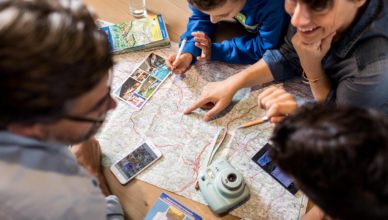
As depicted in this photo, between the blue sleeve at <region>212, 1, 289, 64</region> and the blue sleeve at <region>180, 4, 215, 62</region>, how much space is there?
0.06 meters

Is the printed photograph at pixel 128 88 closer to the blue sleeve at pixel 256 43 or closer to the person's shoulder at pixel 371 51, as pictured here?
the blue sleeve at pixel 256 43

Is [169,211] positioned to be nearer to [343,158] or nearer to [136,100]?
[136,100]

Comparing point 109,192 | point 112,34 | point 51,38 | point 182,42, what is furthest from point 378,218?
point 112,34

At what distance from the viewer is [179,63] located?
1.10 metres

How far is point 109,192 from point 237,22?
2.16 feet

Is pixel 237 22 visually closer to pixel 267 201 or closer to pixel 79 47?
pixel 267 201

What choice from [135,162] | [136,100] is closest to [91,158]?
[135,162]

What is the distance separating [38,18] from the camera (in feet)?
1.65

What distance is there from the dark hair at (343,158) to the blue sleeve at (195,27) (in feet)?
2.01

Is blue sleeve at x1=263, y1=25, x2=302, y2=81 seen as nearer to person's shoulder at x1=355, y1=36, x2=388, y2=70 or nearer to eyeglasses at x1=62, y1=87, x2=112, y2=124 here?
person's shoulder at x1=355, y1=36, x2=388, y2=70

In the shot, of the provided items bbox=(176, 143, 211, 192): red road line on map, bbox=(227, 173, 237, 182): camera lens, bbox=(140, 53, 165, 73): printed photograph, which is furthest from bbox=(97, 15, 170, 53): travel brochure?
bbox=(227, 173, 237, 182): camera lens

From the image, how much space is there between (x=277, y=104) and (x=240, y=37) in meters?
0.36

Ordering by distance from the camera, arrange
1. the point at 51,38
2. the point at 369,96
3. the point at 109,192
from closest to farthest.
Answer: the point at 51,38
the point at 369,96
the point at 109,192

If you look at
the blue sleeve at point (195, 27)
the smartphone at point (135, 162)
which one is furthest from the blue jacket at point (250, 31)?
the smartphone at point (135, 162)
